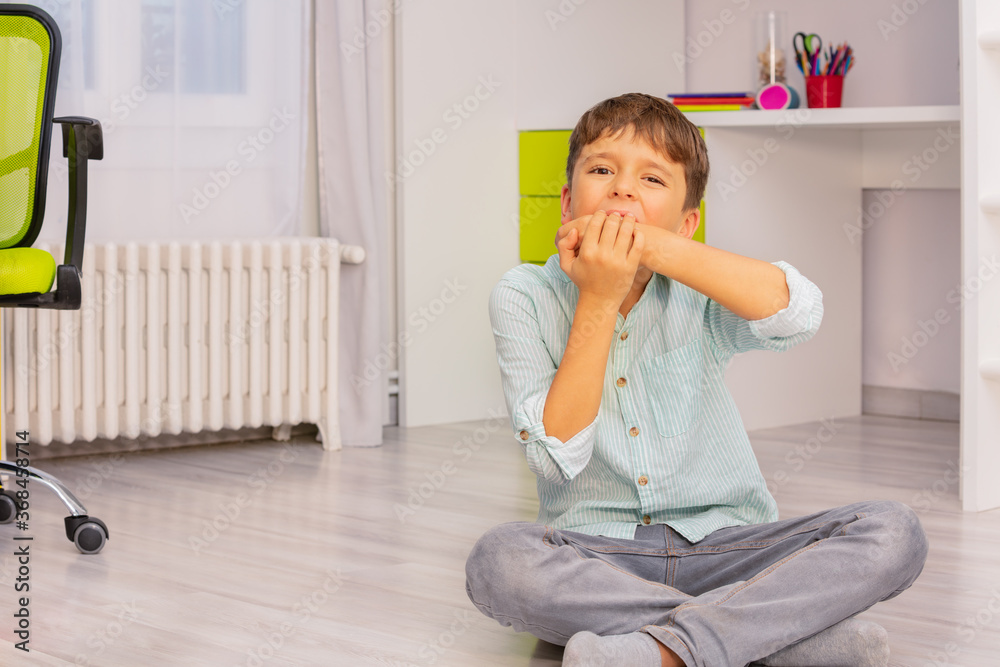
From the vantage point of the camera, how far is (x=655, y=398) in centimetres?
129

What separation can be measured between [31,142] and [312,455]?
98cm

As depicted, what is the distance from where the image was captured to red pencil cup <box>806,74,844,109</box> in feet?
8.77

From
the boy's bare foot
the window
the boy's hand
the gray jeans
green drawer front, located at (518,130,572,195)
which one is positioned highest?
the window

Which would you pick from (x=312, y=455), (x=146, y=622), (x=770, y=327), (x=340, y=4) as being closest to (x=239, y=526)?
(x=146, y=622)

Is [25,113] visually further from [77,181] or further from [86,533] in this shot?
[86,533]

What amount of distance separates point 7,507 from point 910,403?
2.15 metres

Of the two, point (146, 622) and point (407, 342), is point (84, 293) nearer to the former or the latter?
point (407, 342)

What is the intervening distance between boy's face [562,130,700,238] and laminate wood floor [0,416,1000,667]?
0.50 meters

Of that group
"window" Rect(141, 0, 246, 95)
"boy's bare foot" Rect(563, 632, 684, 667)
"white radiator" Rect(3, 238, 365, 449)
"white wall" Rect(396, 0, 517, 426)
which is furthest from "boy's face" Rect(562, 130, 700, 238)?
"white wall" Rect(396, 0, 517, 426)

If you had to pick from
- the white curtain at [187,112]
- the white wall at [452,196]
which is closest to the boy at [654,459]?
the white curtain at [187,112]

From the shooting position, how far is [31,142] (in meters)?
1.88

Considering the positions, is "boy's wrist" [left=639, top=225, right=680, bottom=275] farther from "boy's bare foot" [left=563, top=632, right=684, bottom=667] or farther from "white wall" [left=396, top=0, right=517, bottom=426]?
"white wall" [left=396, top=0, right=517, bottom=426]

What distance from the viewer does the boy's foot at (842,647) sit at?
45.5 inches

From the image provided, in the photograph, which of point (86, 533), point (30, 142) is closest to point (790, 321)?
point (86, 533)
